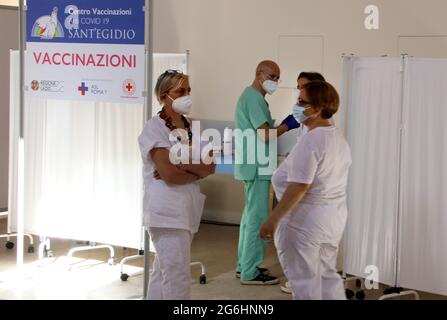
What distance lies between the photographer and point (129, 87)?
4441 millimetres

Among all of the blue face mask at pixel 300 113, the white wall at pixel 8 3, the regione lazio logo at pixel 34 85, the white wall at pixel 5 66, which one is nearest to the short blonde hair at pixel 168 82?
the blue face mask at pixel 300 113

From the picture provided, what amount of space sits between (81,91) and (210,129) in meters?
2.06

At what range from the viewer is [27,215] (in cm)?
587

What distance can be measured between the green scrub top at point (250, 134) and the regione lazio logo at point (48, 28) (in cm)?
123

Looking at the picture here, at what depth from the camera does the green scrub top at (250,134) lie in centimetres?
515

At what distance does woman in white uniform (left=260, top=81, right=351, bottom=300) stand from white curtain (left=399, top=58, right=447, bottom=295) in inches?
45.1

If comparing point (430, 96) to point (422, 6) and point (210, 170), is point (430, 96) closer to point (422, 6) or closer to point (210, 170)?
point (210, 170)

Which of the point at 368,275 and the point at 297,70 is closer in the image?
the point at 368,275

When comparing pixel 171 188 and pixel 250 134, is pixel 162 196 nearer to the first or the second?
pixel 171 188

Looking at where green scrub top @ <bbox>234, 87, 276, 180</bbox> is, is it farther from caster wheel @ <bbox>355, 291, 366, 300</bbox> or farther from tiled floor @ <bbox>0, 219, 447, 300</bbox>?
caster wheel @ <bbox>355, 291, 366, 300</bbox>

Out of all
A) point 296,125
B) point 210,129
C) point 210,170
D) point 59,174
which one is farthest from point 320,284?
point 210,129

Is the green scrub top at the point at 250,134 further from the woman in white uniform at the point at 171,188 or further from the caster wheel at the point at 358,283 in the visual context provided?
the woman in white uniform at the point at 171,188

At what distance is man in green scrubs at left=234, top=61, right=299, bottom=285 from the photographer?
5.16 metres

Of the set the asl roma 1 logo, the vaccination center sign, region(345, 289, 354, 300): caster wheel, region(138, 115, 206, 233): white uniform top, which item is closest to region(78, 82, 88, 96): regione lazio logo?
the vaccination center sign
